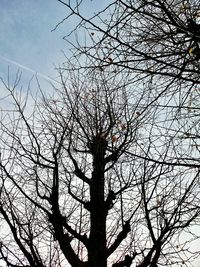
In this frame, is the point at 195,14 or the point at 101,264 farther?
the point at 101,264

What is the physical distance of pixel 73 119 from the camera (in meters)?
6.65

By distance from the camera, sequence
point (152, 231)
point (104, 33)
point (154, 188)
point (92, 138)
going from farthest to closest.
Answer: point (92, 138)
point (154, 188)
point (152, 231)
point (104, 33)

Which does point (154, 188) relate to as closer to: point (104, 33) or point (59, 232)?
point (59, 232)

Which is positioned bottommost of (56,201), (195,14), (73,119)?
(56,201)

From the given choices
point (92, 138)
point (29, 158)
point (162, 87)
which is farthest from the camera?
point (92, 138)

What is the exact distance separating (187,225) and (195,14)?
3.27 m

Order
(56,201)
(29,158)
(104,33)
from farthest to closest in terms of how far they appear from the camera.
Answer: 1. (29,158)
2. (56,201)
3. (104,33)

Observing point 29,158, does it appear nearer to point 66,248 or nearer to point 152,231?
point 66,248

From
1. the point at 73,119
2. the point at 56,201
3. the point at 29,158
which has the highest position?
the point at 73,119

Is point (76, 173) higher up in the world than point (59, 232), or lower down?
higher up

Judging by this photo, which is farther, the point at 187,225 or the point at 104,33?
the point at 187,225

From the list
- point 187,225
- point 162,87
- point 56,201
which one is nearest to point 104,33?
point 162,87

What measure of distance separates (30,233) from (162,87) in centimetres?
326

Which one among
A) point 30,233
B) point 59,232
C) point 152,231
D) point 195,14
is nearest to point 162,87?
point 195,14
